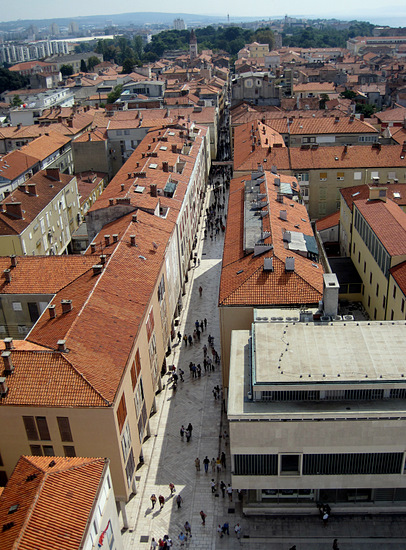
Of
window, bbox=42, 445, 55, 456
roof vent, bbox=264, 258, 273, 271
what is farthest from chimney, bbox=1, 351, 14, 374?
roof vent, bbox=264, 258, 273, 271

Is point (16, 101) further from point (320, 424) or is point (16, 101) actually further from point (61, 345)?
point (320, 424)

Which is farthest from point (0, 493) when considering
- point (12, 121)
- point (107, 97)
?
point (107, 97)

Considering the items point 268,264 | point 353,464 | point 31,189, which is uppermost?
point 268,264

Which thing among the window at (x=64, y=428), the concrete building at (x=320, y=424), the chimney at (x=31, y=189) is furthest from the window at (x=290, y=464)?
the chimney at (x=31, y=189)

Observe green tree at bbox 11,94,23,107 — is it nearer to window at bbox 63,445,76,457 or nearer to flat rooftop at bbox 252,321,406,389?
flat rooftop at bbox 252,321,406,389

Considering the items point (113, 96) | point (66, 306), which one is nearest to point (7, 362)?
point (66, 306)

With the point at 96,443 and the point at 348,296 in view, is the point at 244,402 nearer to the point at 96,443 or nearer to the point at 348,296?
the point at 96,443
